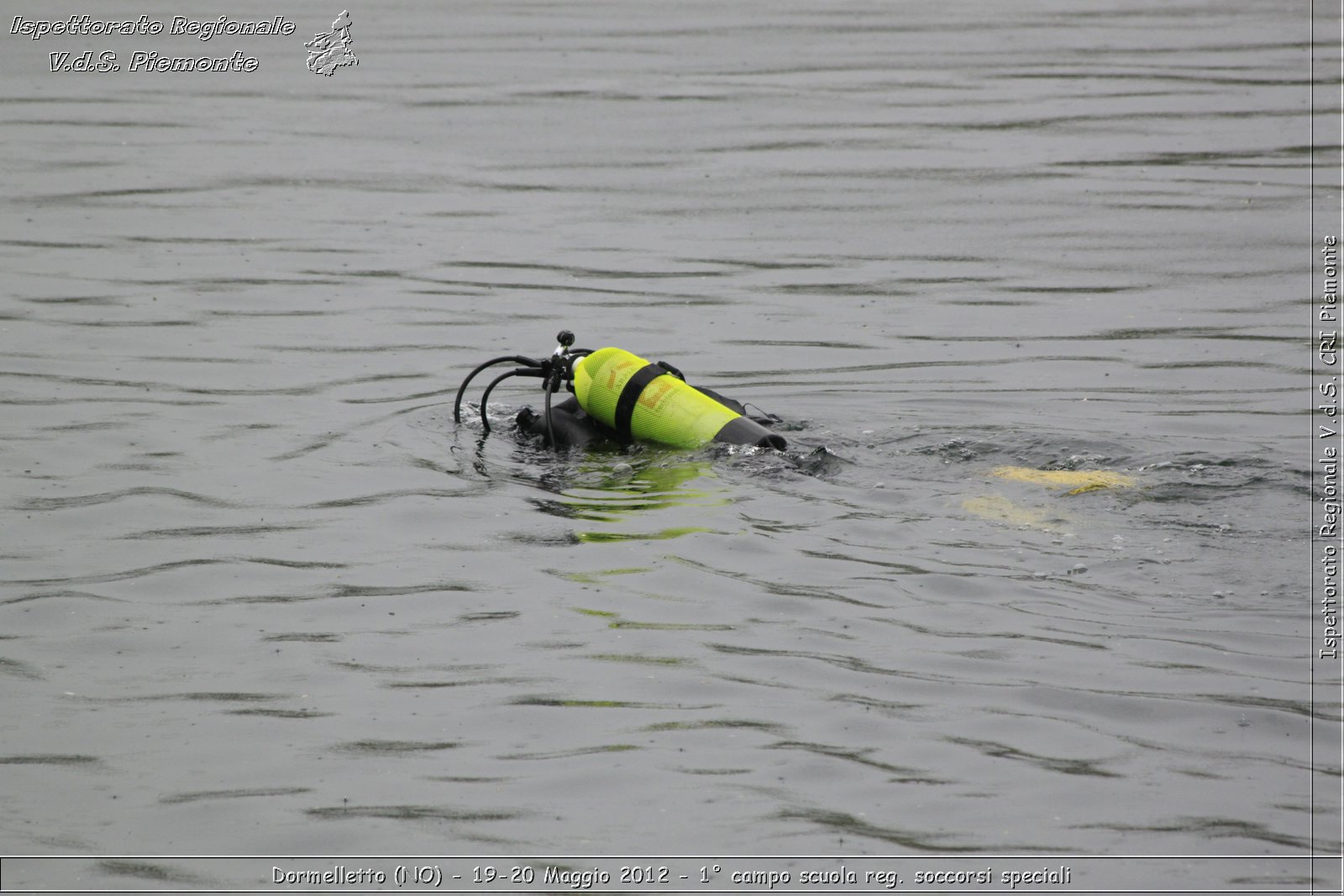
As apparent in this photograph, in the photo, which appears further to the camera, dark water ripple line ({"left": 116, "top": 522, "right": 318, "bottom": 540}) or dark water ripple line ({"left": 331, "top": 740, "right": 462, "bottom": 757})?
dark water ripple line ({"left": 116, "top": 522, "right": 318, "bottom": 540})

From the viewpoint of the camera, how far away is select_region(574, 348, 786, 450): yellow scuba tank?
7.15 m

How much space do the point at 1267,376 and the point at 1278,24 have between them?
393 inches

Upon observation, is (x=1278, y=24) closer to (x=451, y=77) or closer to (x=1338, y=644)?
(x=451, y=77)

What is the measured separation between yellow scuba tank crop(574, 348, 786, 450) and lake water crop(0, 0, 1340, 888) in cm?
12

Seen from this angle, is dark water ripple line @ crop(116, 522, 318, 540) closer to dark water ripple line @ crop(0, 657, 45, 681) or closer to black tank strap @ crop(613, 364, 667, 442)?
dark water ripple line @ crop(0, 657, 45, 681)

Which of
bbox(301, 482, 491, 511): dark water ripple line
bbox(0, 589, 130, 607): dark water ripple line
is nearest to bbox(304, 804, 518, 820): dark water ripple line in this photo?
bbox(0, 589, 130, 607): dark water ripple line

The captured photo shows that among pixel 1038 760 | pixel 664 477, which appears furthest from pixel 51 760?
pixel 664 477

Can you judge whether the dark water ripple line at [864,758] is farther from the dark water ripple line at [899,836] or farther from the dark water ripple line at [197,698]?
the dark water ripple line at [197,698]

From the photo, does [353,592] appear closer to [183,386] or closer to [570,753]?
[570,753]

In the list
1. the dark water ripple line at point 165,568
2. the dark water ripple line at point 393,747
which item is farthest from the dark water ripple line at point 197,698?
the dark water ripple line at point 165,568

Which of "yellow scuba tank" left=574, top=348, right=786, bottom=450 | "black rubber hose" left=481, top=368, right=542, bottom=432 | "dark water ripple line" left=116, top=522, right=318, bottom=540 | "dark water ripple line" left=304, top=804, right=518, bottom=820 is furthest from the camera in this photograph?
"black rubber hose" left=481, top=368, right=542, bottom=432

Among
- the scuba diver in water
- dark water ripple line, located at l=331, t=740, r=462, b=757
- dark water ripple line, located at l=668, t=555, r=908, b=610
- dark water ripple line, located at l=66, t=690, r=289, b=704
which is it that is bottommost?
dark water ripple line, located at l=331, t=740, r=462, b=757

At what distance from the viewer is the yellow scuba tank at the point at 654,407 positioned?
7148 mm

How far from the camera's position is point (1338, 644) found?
17.2 ft
